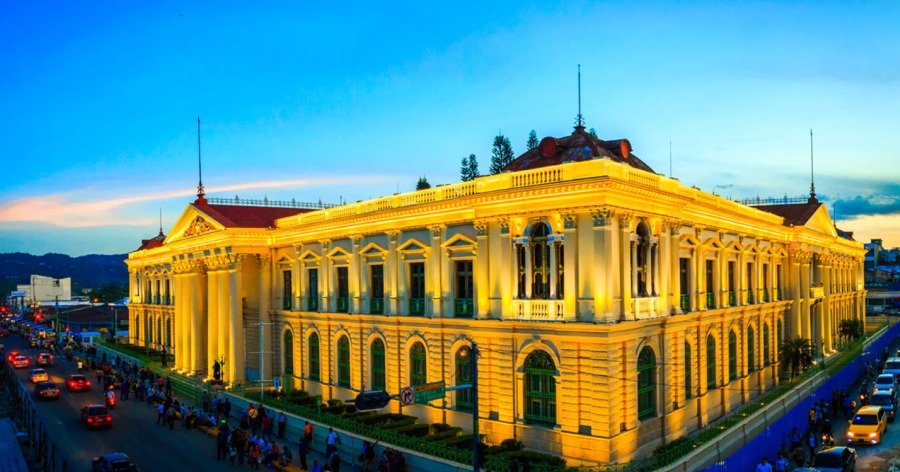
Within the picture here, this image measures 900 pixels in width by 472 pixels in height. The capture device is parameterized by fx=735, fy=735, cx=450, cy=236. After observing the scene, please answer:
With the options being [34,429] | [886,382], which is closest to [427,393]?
[34,429]

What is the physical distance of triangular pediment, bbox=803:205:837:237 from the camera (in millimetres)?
49062

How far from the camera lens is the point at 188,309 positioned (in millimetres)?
51719

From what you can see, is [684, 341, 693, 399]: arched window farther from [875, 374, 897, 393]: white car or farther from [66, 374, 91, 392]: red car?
[66, 374, 91, 392]: red car

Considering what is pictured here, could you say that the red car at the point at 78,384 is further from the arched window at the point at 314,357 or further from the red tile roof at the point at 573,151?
the red tile roof at the point at 573,151

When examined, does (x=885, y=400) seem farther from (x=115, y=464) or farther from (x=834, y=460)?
(x=115, y=464)

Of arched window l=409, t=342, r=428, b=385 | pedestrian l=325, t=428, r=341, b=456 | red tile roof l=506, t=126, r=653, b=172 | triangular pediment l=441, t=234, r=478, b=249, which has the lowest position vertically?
pedestrian l=325, t=428, r=341, b=456

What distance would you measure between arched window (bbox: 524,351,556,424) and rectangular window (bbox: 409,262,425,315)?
7.57 meters

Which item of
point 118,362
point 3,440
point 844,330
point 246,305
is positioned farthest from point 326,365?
point 844,330

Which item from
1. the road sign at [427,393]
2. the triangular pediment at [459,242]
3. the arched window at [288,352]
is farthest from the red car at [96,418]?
the road sign at [427,393]

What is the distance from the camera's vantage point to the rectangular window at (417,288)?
111ft

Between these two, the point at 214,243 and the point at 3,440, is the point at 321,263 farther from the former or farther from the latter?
the point at 3,440

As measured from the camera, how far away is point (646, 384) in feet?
91.4

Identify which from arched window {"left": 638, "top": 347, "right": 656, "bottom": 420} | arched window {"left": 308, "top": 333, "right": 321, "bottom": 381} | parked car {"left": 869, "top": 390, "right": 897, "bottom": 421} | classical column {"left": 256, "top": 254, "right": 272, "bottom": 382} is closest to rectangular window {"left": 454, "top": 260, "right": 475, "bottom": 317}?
arched window {"left": 638, "top": 347, "right": 656, "bottom": 420}

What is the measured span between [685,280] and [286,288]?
23729mm
